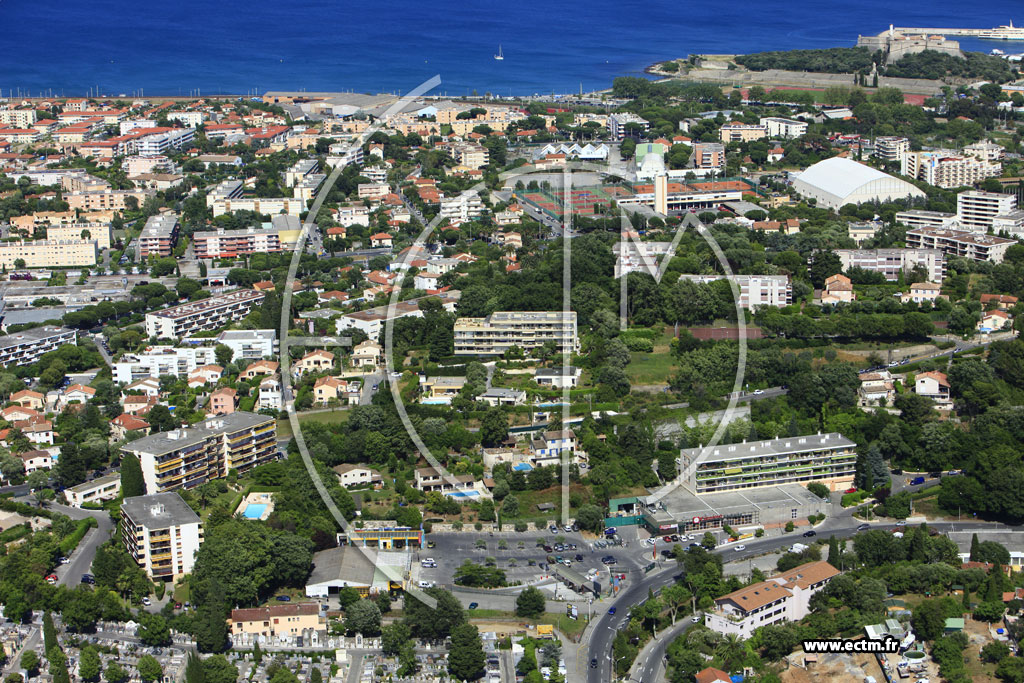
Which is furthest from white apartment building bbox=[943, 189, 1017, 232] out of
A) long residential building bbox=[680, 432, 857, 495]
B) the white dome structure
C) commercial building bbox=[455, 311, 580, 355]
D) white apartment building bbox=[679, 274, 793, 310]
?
long residential building bbox=[680, 432, 857, 495]

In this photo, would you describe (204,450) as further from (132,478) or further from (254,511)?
(254,511)

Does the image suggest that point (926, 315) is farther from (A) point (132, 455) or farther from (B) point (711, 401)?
(A) point (132, 455)

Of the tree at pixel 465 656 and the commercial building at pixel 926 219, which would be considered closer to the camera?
the tree at pixel 465 656

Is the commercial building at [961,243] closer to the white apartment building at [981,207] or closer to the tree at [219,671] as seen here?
the white apartment building at [981,207]

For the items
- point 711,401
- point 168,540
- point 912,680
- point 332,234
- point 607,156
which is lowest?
point 912,680

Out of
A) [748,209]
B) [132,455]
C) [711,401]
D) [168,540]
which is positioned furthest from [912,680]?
[748,209]

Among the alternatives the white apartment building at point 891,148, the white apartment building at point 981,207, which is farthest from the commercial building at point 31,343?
the white apartment building at point 891,148

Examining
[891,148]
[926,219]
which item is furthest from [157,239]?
[891,148]
